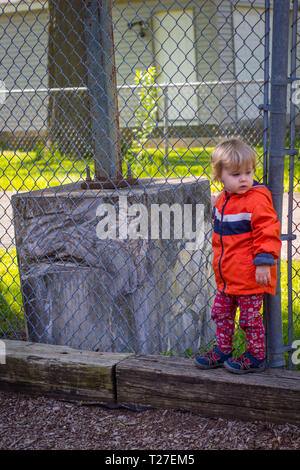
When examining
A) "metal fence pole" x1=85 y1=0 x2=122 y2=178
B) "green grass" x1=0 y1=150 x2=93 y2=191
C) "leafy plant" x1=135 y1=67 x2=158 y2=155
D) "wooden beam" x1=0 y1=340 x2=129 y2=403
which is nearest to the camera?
"wooden beam" x1=0 y1=340 x2=129 y2=403

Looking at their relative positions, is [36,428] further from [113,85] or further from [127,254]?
[113,85]

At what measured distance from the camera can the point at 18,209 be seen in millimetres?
3285

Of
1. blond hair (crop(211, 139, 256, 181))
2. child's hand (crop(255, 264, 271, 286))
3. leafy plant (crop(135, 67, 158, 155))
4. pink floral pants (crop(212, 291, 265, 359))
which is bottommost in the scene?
pink floral pants (crop(212, 291, 265, 359))

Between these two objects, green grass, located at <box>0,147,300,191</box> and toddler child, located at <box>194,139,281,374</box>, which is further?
green grass, located at <box>0,147,300,191</box>

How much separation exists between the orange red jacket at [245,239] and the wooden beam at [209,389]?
0.41 metres

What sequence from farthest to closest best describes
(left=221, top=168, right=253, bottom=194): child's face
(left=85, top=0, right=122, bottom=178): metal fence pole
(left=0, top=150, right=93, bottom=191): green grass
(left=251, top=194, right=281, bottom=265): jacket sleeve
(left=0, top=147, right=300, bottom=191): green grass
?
(left=0, top=150, right=93, bottom=191): green grass, (left=0, top=147, right=300, bottom=191): green grass, (left=85, top=0, right=122, bottom=178): metal fence pole, (left=221, top=168, right=253, bottom=194): child's face, (left=251, top=194, right=281, bottom=265): jacket sleeve

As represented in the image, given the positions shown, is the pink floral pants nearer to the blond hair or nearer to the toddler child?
A: the toddler child

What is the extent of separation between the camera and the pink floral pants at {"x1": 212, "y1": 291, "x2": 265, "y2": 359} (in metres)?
2.48

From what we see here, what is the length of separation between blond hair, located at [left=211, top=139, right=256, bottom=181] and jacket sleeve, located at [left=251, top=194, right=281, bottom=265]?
16 cm

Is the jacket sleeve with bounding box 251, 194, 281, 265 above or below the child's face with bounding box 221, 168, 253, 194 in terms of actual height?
below

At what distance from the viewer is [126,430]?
8.30 ft

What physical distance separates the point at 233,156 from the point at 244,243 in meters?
0.38

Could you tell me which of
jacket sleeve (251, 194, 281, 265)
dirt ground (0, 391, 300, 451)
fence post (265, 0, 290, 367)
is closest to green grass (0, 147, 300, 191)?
fence post (265, 0, 290, 367)
